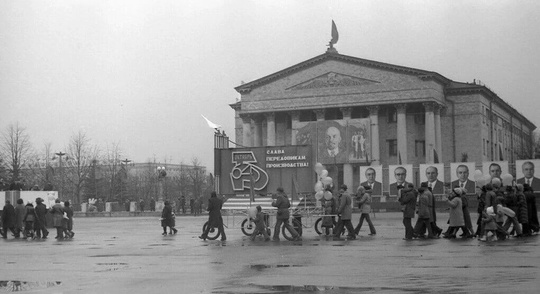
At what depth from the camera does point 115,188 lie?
9044cm

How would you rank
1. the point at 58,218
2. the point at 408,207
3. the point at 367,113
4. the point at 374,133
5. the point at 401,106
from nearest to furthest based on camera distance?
the point at 408,207
the point at 58,218
the point at 401,106
the point at 374,133
the point at 367,113

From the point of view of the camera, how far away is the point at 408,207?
23.5 meters

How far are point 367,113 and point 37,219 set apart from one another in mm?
56603

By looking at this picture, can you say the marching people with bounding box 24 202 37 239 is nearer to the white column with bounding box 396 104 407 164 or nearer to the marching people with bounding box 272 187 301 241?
the marching people with bounding box 272 187 301 241

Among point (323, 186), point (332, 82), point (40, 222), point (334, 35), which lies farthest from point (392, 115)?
point (40, 222)

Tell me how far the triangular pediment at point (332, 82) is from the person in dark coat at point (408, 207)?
57279 mm

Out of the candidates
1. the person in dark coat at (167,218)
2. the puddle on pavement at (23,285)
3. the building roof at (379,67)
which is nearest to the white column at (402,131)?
the building roof at (379,67)

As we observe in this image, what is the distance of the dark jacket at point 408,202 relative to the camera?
918 inches

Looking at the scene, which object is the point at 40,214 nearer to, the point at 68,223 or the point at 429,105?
the point at 68,223

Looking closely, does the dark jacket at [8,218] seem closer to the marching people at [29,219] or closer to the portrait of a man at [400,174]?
the marching people at [29,219]

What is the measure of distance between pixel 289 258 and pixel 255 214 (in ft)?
27.3

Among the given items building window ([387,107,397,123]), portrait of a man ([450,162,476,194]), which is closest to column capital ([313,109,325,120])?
building window ([387,107,397,123])

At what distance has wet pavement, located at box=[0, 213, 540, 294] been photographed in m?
11.7

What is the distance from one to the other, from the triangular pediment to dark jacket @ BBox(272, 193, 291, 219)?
190 ft
